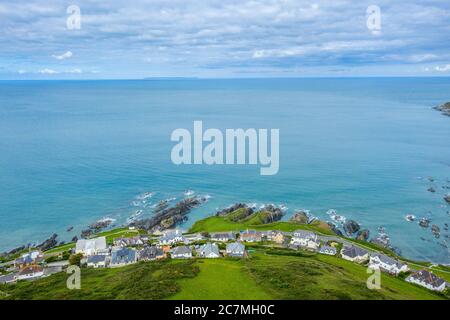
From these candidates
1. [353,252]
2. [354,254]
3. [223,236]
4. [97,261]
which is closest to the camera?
[97,261]

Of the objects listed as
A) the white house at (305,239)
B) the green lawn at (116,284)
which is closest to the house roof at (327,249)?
the white house at (305,239)

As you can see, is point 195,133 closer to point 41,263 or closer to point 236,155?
point 236,155

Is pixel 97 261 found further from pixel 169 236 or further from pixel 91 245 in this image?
pixel 169 236

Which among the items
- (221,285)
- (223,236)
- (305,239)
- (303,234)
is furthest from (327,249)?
(221,285)

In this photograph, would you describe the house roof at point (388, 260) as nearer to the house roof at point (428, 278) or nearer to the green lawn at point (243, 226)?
the house roof at point (428, 278)

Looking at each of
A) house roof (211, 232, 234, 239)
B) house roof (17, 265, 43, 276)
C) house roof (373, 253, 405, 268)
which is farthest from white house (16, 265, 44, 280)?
house roof (373, 253, 405, 268)

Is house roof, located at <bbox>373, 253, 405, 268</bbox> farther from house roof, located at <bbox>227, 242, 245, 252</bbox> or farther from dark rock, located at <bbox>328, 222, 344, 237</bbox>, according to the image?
house roof, located at <bbox>227, 242, 245, 252</bbox>
